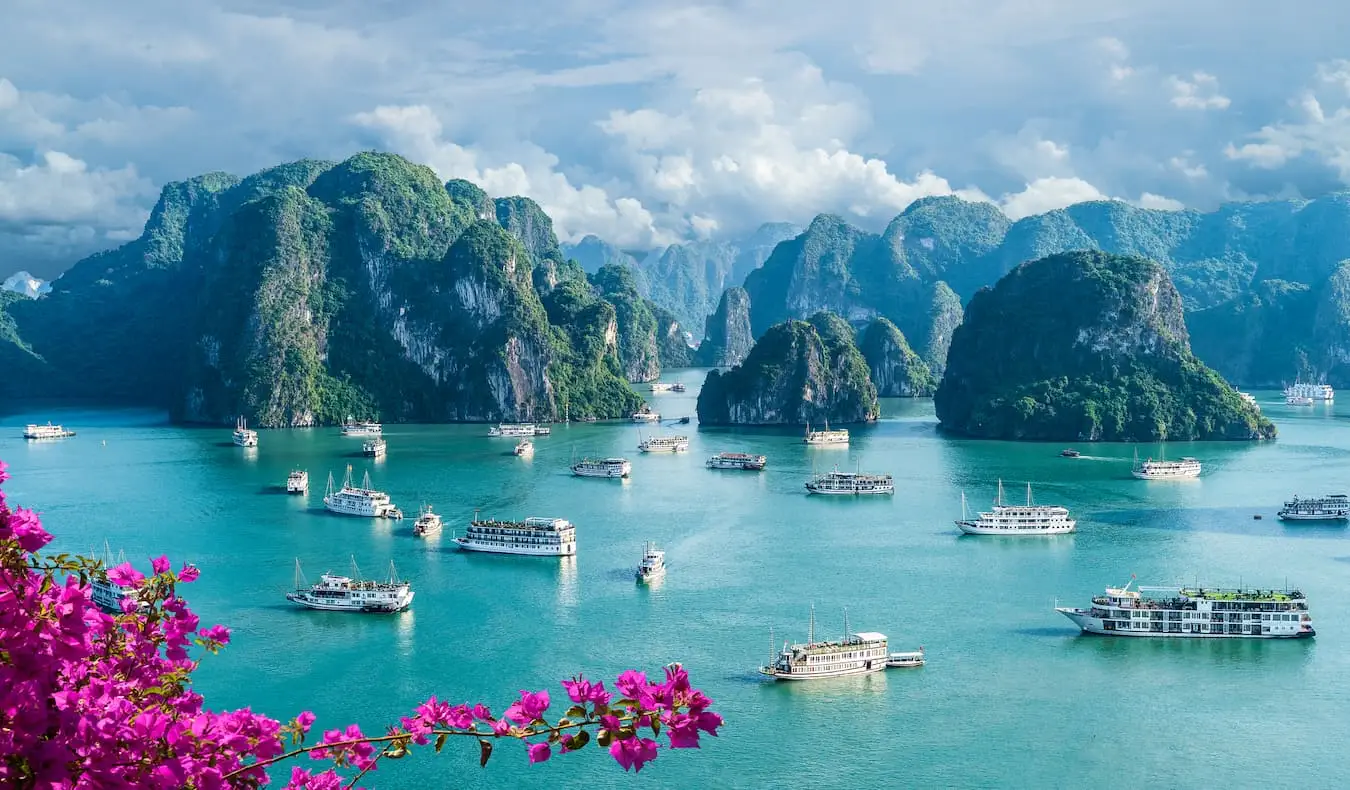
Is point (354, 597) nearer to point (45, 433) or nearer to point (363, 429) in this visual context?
point (363, 429)

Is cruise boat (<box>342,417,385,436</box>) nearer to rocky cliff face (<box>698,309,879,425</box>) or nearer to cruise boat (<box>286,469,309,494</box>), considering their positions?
rocky cliff face (<box>698,309,879,425</box>)

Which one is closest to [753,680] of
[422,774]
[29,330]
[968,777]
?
[968,777]

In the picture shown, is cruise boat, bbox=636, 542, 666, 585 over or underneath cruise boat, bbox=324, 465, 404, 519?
underneath

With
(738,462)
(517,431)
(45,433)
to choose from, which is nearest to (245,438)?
(45,433)

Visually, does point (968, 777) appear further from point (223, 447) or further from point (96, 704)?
point (223, 447)

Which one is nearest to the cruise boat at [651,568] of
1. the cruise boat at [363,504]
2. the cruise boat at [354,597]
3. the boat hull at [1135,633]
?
the cruise boat at [354,597]

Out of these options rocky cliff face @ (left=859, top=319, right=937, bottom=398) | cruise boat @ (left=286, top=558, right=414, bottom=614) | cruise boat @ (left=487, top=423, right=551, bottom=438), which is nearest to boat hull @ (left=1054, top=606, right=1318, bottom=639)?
cruise boat @ (left=286, top=558, right=414, bottom=614)
